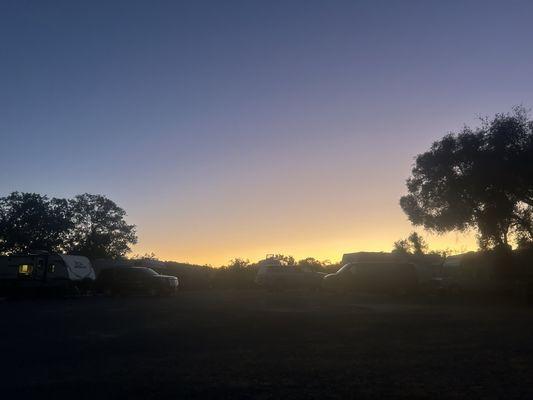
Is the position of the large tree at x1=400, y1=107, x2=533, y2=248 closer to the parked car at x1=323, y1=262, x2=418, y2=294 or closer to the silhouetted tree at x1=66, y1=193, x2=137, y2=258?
the parked car at x1=323, y1=262, x2=418, y2=294

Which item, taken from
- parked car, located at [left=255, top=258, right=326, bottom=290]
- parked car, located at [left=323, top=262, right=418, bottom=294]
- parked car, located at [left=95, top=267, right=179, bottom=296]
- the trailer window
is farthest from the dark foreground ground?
parked car, located at [left=255, top=258, right=326, bottom=290]

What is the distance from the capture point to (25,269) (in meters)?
29.5

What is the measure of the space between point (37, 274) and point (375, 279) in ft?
61.3

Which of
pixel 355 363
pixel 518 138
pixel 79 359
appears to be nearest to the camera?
pixel 355 363

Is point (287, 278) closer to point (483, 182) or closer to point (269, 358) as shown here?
point (483, 182)

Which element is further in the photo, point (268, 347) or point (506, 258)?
point (506, 258)

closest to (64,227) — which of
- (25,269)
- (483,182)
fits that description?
(25,269)

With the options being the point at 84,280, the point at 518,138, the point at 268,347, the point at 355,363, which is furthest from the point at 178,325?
the point at 518,138

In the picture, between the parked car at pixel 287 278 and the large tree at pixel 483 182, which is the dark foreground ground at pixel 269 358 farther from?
the parked car at pixel 287 278

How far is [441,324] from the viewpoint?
520 inches

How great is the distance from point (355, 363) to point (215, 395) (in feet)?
8.77

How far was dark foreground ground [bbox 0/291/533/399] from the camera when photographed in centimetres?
650

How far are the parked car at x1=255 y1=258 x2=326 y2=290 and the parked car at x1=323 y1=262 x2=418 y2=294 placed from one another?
16.3 feet

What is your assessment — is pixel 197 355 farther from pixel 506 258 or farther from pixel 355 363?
pixel 506 258
